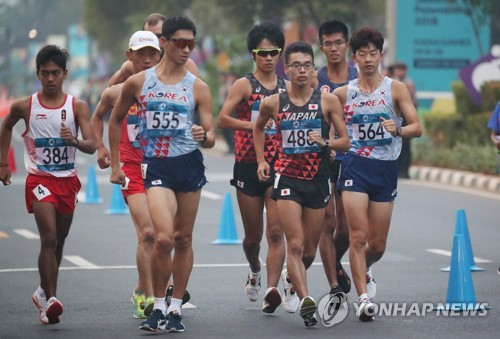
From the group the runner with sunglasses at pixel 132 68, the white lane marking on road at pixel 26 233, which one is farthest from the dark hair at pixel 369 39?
the white lane marking on road at pixel 26 233

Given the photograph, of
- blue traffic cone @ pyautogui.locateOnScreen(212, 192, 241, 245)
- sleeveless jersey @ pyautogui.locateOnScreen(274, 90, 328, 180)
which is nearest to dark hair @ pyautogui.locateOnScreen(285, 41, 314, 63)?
sleeveless jersey @ pyautogui.locateOnScreen(274, 90, 328, 180)

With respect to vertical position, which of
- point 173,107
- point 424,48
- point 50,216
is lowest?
point 50,216

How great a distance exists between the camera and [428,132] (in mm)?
29734

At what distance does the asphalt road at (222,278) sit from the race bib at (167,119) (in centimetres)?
141

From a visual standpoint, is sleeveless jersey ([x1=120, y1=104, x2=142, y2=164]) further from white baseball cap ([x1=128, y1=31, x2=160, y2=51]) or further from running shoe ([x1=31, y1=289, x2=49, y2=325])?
running shoe ([x1=31, y1=289, x2=49, y2=325])

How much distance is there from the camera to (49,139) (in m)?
11.2

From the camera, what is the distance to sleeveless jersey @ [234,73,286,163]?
11.8 meters

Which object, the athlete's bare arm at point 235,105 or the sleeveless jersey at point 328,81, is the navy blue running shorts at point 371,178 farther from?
the sleeveless jersey at point 328,81

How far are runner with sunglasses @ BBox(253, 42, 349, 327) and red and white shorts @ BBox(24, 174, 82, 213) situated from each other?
4.73 ft

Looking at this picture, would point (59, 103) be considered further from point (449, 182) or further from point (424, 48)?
point (424, 48)

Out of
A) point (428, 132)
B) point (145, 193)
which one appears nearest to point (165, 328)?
point (145, 193)

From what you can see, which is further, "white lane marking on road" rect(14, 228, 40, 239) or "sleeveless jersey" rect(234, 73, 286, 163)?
"white lane marking on road" rect(14, 228, 40, 239)

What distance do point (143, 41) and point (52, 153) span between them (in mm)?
1141

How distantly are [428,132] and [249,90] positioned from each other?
715 inches
